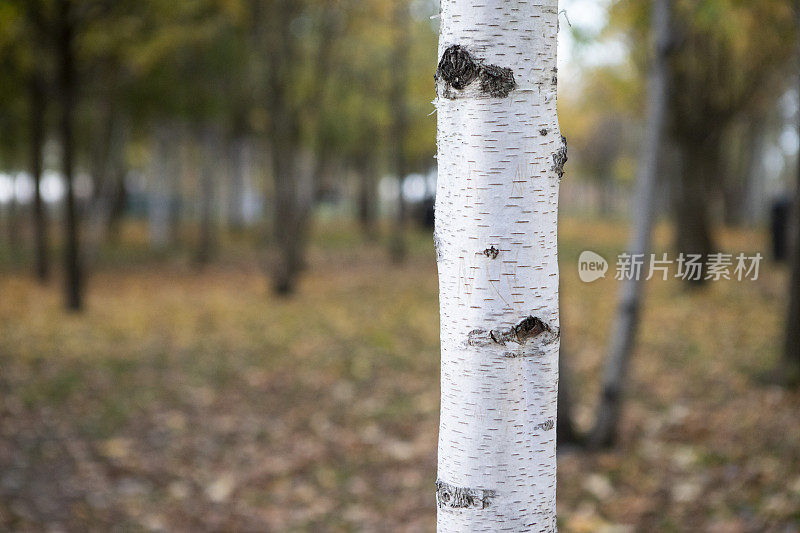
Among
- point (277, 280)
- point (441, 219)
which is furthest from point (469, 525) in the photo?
point (277, 280)

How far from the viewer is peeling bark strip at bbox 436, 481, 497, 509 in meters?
1.51

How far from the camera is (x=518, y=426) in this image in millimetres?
1508

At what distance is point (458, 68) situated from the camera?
1452 millimetres

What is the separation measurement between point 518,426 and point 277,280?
10.7 m

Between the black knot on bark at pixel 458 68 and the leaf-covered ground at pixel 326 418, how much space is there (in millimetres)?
3177

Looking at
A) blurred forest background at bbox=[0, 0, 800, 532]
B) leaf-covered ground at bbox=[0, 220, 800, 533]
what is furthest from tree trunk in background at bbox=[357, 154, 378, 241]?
leaf-covered ground at bbox=[0, 220, 800, 533]

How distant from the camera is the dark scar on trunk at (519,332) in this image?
4.79 feet

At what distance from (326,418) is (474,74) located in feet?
16.9

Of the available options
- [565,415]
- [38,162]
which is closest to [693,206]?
[565,415]

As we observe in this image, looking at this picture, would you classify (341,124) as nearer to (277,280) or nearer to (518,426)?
(277,280)

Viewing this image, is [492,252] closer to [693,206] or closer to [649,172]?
[649,172]

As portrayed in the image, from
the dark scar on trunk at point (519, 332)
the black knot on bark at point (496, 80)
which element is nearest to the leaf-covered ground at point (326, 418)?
the dark scar on trunk at point (519, 332)

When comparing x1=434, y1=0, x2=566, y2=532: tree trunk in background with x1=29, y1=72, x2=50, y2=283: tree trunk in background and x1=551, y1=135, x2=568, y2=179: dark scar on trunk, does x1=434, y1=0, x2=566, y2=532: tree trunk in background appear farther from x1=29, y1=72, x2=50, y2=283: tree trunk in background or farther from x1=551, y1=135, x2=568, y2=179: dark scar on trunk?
x1=29, y1=72, x2=50, y2=283: tree trunk in background

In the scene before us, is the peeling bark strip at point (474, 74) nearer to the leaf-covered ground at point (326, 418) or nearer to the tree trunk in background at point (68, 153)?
the leaf-covered ground at point (326, 418)
